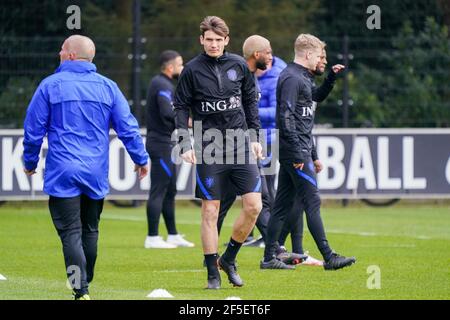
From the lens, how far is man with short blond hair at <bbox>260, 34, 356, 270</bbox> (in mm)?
12516

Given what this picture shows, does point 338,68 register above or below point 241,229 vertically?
above

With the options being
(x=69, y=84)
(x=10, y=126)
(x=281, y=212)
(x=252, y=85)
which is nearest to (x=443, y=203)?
(x=10, y=126)

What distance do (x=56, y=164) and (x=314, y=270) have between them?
12.1ft

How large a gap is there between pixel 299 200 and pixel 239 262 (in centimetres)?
96

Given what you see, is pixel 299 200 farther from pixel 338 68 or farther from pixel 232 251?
pixel 232 251

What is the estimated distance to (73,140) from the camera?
990 centimetres

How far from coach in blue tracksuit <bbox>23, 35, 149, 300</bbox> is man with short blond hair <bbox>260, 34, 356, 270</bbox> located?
284 cm

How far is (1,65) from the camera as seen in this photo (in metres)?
23.2

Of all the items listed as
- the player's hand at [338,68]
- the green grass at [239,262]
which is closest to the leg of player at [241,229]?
the green grass at [239,262]

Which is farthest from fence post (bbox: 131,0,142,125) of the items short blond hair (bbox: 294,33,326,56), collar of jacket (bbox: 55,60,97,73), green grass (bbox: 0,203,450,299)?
collar of jacket (bbox: 55,60,97,73)

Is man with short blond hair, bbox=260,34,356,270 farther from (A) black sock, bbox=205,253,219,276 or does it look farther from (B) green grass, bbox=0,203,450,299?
(A) black sock, bbox=205,253,219,276

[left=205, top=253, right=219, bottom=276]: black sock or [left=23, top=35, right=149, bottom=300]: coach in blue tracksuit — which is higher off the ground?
[left=23, top=35, right=149, bottom=300]: coach in blue tracksuit

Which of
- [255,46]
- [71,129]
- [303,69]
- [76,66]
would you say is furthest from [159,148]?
[71,129]
